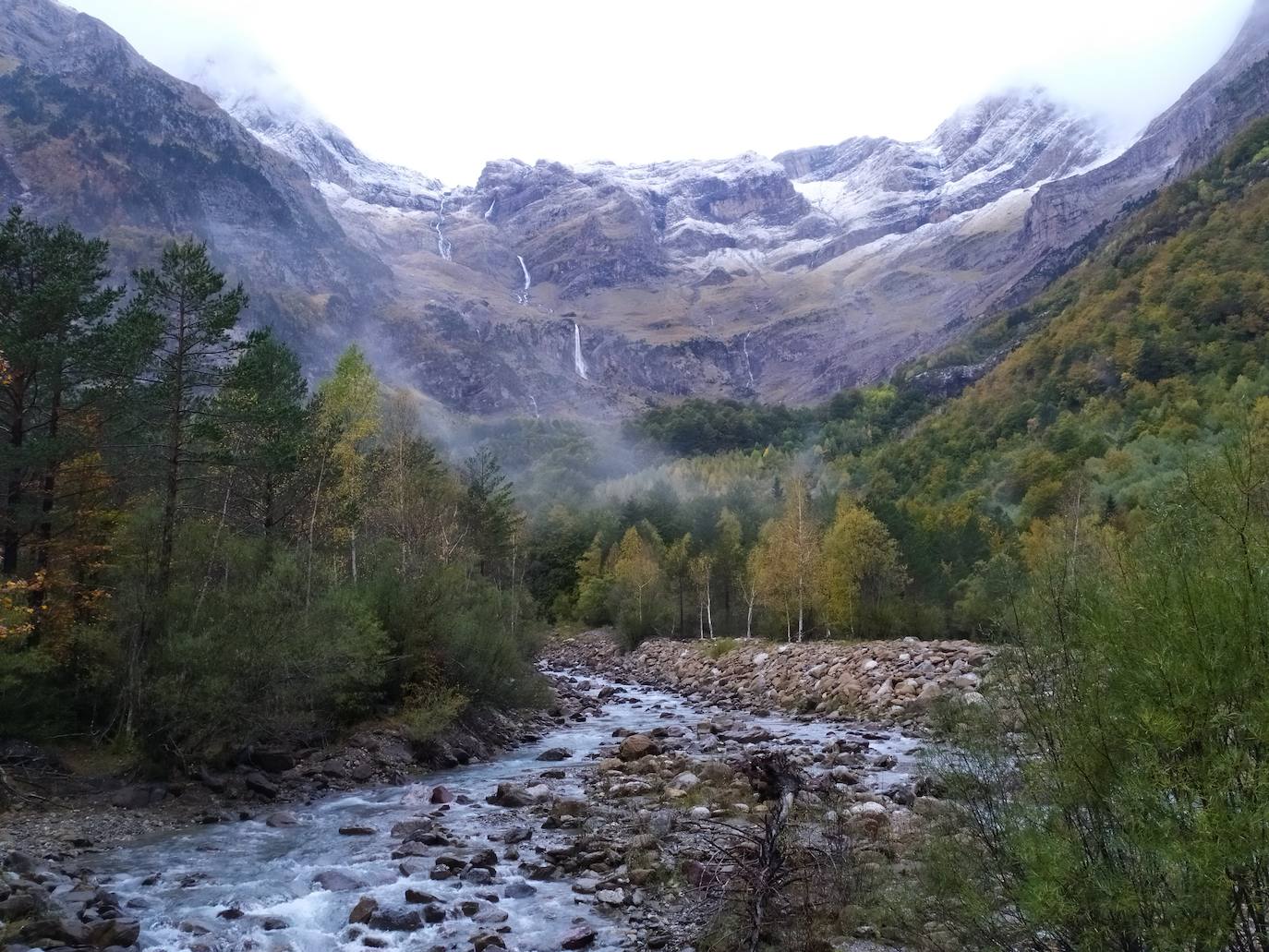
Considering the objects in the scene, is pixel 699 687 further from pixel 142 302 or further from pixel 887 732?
pixel 142 302

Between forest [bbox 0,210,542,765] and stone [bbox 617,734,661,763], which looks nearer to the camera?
forest [bbox 0,210,542,765]

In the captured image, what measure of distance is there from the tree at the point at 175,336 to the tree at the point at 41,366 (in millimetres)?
946

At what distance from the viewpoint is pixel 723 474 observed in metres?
113

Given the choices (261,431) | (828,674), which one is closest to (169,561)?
(261,431)

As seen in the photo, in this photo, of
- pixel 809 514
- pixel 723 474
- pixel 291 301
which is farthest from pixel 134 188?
pixel 809 514

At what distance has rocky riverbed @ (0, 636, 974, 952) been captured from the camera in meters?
10.5

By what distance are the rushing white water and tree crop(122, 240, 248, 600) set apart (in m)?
7.17

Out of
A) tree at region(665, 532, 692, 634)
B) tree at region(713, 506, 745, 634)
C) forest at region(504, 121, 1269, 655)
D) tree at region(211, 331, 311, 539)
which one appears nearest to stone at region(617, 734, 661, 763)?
forest at region(504, 121, 1269, 655)

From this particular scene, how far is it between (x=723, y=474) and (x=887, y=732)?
88063 mm

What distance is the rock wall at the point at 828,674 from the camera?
27.8 metres

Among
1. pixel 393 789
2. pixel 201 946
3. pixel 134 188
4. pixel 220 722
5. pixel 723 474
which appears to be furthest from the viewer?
pixel 134 188


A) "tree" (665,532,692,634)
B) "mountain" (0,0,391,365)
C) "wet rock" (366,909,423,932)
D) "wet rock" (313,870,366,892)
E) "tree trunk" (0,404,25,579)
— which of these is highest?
"mountain" (0,0,391,365)

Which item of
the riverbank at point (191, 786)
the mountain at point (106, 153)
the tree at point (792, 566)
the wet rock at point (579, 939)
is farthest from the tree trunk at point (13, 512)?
the mountain at point (106, 153)

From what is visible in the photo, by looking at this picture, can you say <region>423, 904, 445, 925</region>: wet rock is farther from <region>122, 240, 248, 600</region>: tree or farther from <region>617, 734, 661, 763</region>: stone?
<region>122, 240, 248, 600</region>: tree
